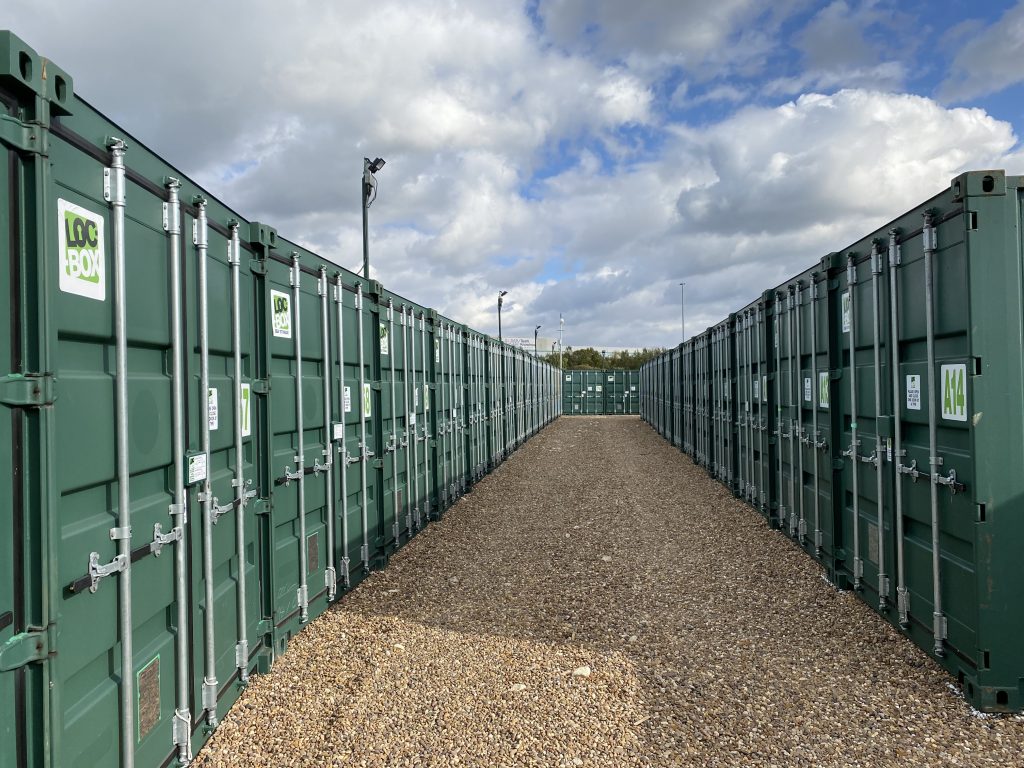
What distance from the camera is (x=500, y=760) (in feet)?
11.4

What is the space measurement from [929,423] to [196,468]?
4133 millimetres

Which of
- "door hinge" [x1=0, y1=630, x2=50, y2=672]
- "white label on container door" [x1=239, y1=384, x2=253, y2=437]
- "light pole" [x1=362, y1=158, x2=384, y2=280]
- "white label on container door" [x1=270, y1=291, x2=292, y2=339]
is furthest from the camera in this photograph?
"light pole" [x1=362, y1=158, x2=384, y2=280]

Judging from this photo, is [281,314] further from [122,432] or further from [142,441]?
[122,432]

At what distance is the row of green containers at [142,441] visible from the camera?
2270mm

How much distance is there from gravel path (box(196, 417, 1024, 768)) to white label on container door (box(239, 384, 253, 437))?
5.01 ft

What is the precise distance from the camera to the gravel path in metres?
3.56

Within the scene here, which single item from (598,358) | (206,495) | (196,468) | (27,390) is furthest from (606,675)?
(598,358)

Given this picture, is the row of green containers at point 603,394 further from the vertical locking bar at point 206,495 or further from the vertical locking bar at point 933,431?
the vertical locking bar at point 206,495

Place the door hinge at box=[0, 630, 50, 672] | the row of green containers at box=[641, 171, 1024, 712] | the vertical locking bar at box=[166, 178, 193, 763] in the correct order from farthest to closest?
the row of green containers at box=[641, 171, 1024, 712], the vertical locking bar at box=[166, 178, 193, 763], the door hinge at box=[0, 630, 50, 672]

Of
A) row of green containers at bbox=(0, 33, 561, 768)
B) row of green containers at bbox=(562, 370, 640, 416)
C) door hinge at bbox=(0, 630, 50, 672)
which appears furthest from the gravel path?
row of green containers at bbox=(562, 370, 640, 416)

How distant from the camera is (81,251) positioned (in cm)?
259

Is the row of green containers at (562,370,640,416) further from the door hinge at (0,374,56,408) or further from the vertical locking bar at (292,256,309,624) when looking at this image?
the door hinge at (0,374,56,408)

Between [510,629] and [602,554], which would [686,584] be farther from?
[510,629]

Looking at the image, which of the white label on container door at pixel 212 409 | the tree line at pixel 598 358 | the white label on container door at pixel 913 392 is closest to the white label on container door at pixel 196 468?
the white label on container door at pixel 212 409
